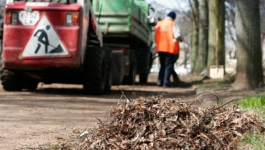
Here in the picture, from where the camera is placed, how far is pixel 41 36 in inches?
496

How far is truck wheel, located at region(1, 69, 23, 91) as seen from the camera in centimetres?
1356

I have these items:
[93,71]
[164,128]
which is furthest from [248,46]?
[164,128]

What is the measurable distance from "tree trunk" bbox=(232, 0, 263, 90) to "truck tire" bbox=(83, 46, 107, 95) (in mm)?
2797

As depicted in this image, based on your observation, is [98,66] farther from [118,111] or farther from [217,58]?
[217,58]

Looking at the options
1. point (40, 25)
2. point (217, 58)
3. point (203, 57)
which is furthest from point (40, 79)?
point (203, 57)

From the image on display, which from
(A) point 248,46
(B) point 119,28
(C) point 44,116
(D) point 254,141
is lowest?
(C) point 44,116

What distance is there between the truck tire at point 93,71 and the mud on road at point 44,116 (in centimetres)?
26

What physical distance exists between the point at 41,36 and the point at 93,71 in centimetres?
151

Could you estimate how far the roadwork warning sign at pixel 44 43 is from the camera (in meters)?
12.6

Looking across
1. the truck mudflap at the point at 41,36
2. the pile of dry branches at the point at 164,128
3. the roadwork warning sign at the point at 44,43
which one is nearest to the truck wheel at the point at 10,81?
the truck mudflap at the point at 41,36

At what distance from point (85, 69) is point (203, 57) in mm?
16289

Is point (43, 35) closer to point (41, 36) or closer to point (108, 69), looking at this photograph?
point (41, 36)

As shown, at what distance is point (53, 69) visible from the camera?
13055 millimetres

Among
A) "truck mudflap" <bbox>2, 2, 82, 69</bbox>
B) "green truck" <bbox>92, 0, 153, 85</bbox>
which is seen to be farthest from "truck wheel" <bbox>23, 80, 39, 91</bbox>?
"green truck" <bbox>92, 0, 153, 85</bbox>
